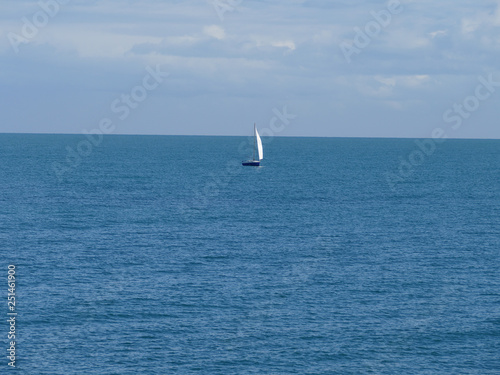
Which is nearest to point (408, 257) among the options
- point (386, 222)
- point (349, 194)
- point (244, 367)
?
point (386, 222)

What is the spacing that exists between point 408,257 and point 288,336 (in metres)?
36.8

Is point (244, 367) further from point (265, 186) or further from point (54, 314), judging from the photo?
point (265, 186)

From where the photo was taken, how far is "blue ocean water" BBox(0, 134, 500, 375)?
63875 mm

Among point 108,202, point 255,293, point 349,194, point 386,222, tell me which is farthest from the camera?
point 349,194

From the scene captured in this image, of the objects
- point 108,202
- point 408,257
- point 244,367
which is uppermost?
point 108,202

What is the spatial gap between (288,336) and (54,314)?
25.6 m

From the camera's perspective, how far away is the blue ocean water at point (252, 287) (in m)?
63.9

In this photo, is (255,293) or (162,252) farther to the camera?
(162,252)

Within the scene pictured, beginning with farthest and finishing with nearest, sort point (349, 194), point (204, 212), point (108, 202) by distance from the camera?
point (349, 194) → point (108, 202) → point (204, 212)

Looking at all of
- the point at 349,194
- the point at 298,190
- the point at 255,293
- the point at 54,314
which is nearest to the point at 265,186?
the point at 298,190

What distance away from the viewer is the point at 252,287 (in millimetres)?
83250

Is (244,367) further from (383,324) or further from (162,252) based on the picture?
(162,252)

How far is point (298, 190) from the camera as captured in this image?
177m

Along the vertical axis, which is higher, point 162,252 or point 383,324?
point 162,252
